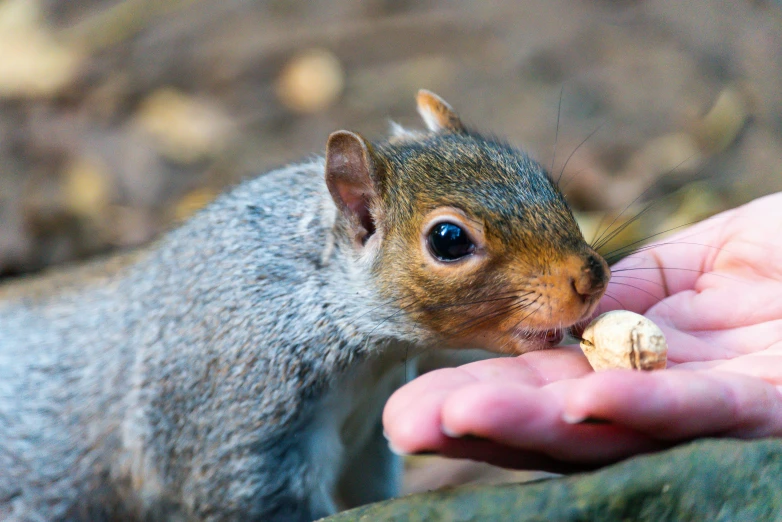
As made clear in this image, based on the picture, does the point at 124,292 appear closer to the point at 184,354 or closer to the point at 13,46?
the point at 184,354

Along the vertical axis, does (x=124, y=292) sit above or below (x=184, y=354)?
above

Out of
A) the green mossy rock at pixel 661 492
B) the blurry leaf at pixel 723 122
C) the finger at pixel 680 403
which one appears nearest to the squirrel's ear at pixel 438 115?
the finger at pixel 680 403

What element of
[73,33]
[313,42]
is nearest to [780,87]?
[313,42]

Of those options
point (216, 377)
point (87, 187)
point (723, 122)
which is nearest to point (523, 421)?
point (216, 377)

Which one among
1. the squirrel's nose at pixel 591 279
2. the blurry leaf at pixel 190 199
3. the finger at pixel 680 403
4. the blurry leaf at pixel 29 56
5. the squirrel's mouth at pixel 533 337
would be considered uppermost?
the blurry leaf at pixel 29 56

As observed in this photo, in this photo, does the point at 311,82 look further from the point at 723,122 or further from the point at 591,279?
the point at 591,279

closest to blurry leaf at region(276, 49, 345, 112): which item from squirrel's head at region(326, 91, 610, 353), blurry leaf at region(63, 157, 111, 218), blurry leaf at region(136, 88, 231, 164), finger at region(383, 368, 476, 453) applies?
blurry leaf at region(136, 88, 231, 164)

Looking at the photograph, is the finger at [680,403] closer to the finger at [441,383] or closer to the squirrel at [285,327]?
the finger at [441,383]

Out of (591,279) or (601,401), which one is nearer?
(601,401)
